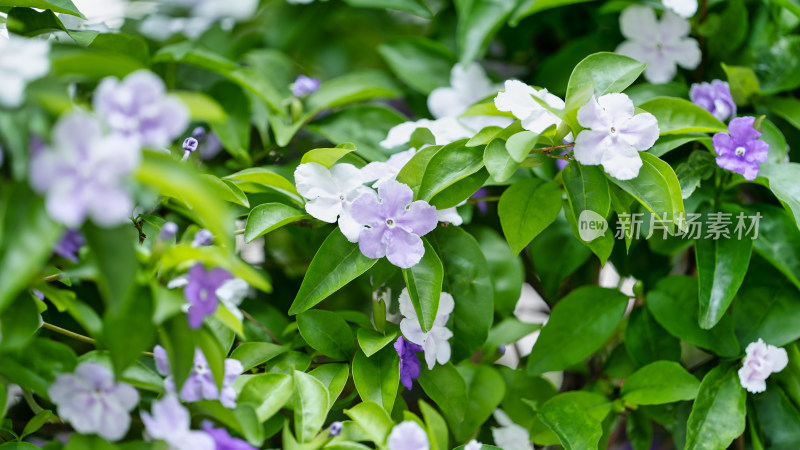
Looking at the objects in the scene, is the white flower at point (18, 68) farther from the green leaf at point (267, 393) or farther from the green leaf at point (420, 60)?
the green leaf at point (420, 60)

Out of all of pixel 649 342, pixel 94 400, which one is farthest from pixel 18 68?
pixel 649 342

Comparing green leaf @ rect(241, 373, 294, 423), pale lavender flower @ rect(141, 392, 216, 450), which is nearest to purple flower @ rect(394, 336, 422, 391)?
green leaf @ rect(241, 373, 294, 423)

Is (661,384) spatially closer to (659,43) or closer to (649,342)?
(649,342)

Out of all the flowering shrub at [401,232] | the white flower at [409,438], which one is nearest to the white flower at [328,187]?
the flowering shrub at [401,232]

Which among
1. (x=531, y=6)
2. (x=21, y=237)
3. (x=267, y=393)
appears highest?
(x=21, y=237)

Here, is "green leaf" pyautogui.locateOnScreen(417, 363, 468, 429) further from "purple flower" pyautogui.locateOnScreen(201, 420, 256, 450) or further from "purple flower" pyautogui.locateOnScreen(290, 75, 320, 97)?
"purple flower" pyautogui.locateOnScreen(290, 75, 320, 97)

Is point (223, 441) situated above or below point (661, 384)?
above
